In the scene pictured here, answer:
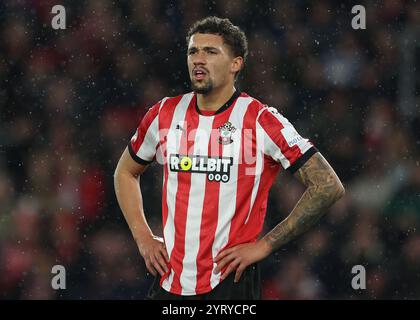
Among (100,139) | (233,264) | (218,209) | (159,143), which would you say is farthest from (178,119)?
(100,139)

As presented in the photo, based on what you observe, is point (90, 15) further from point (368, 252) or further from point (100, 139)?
point (368, 252)

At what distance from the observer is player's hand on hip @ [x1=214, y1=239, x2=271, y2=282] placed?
2586 mm

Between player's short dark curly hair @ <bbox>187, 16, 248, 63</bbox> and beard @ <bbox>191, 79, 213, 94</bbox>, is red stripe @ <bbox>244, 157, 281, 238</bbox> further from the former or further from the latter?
player's short dark curly hair @ <bbox>187, 16, 248, 63</bbox>

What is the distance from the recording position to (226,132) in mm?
2666

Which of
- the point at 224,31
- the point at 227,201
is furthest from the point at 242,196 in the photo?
the point at 224,31

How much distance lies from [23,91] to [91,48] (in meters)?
0.54

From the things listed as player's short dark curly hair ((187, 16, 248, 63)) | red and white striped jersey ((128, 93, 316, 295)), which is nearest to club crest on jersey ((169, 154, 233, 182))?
red and white striped jersey ((128, 93, 316, 295))

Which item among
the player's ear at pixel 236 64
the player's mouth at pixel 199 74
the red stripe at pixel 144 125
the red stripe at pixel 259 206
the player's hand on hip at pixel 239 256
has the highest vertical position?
the player's ear at pixel 236 64

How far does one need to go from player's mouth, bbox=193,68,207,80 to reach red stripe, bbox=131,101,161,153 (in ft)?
0.82

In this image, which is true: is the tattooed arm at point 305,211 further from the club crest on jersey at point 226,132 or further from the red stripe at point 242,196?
the club crest on jersey at point 226,132

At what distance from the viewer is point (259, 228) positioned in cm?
267

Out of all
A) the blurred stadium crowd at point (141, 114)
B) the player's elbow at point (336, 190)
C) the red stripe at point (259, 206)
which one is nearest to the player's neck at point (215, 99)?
the red stripe at point (259, 206)

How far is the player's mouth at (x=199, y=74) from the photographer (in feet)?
8.72

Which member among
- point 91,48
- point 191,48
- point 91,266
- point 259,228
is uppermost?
point 91,48
